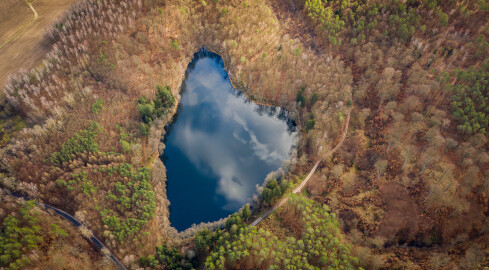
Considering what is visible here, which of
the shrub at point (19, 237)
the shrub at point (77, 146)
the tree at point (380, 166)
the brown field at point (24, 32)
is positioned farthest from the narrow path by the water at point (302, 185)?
the brown field at point (24, 32)

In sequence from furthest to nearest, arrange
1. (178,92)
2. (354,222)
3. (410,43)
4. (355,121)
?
(178,92), (410,43), (355,121), (354,222)

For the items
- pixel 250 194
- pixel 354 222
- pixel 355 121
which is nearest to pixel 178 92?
pixel 250 194

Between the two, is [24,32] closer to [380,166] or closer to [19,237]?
[19,237]

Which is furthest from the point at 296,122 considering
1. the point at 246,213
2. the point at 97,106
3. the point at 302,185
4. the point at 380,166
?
the point at 97,106

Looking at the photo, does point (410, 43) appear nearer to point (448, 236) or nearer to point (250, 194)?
point (448, 236)

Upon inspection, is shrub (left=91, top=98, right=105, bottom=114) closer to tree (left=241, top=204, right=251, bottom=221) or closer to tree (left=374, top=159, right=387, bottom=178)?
tree (left=241, top=204, right=251, bottom=221)

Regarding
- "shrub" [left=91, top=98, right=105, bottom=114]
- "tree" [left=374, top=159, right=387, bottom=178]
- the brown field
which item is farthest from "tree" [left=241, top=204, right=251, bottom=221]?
the brown field
